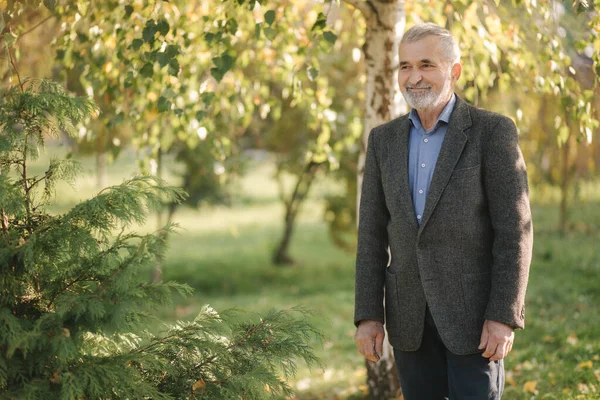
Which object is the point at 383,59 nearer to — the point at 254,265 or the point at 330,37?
the point at 330,37

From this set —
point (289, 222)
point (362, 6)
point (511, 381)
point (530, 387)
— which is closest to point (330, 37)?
point (362, 6)

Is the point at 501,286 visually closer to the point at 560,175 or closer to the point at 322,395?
the point at 322,395

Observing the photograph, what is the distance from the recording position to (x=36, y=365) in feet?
8.14

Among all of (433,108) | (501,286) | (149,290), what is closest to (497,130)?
(433,108)

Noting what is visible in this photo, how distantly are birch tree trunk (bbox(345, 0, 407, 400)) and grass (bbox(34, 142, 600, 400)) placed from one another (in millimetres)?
488

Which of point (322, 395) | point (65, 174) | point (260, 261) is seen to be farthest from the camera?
point (260, 261)

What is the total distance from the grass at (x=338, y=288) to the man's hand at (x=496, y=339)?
2.54 ft

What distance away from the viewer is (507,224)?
8.43 feet

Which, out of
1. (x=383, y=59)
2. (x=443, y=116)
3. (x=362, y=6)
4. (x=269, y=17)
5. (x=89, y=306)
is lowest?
(x=89, y=306)

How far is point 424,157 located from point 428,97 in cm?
25

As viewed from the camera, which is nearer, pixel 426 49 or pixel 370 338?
pixel 426 49

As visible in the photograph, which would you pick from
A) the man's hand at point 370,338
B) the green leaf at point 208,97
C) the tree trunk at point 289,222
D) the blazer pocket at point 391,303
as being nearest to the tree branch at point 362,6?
the green leaf at point 208,97

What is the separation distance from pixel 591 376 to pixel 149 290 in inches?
125

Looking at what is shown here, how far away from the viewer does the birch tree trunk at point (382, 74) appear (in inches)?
165
